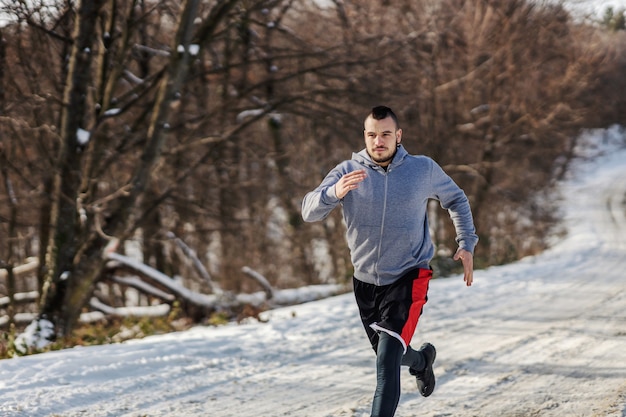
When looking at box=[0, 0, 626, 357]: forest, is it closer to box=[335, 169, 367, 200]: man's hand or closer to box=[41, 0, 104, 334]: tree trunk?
box=[41, 0, 104, 334]: tree trunk

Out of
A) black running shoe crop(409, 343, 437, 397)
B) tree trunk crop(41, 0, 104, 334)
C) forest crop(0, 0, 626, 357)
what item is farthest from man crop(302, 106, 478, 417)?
tree trunk crop(41, 0, 104, 334)

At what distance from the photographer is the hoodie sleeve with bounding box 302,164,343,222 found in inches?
139

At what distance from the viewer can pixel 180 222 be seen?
48.9 feet

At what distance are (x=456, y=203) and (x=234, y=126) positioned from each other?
9.27m

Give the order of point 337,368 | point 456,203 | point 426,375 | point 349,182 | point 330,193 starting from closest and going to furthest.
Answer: point 349,182, point 330,193, point 456,203, point 426,375, point 337,368

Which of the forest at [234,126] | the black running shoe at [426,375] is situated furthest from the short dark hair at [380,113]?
the forest at [234,126]

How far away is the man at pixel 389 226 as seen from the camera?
11.8 ft

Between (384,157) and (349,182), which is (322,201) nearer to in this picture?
(349,182)

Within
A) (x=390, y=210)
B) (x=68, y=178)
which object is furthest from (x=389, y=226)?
(x=68, y=178)

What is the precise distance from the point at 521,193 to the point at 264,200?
9592 millimetres

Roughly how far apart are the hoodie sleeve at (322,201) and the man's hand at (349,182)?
77 mm

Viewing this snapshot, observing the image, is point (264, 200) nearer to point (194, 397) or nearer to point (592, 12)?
point (592, 12)

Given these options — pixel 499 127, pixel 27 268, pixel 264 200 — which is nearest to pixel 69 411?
pixel 27 268

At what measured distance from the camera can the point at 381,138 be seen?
3604 mm
